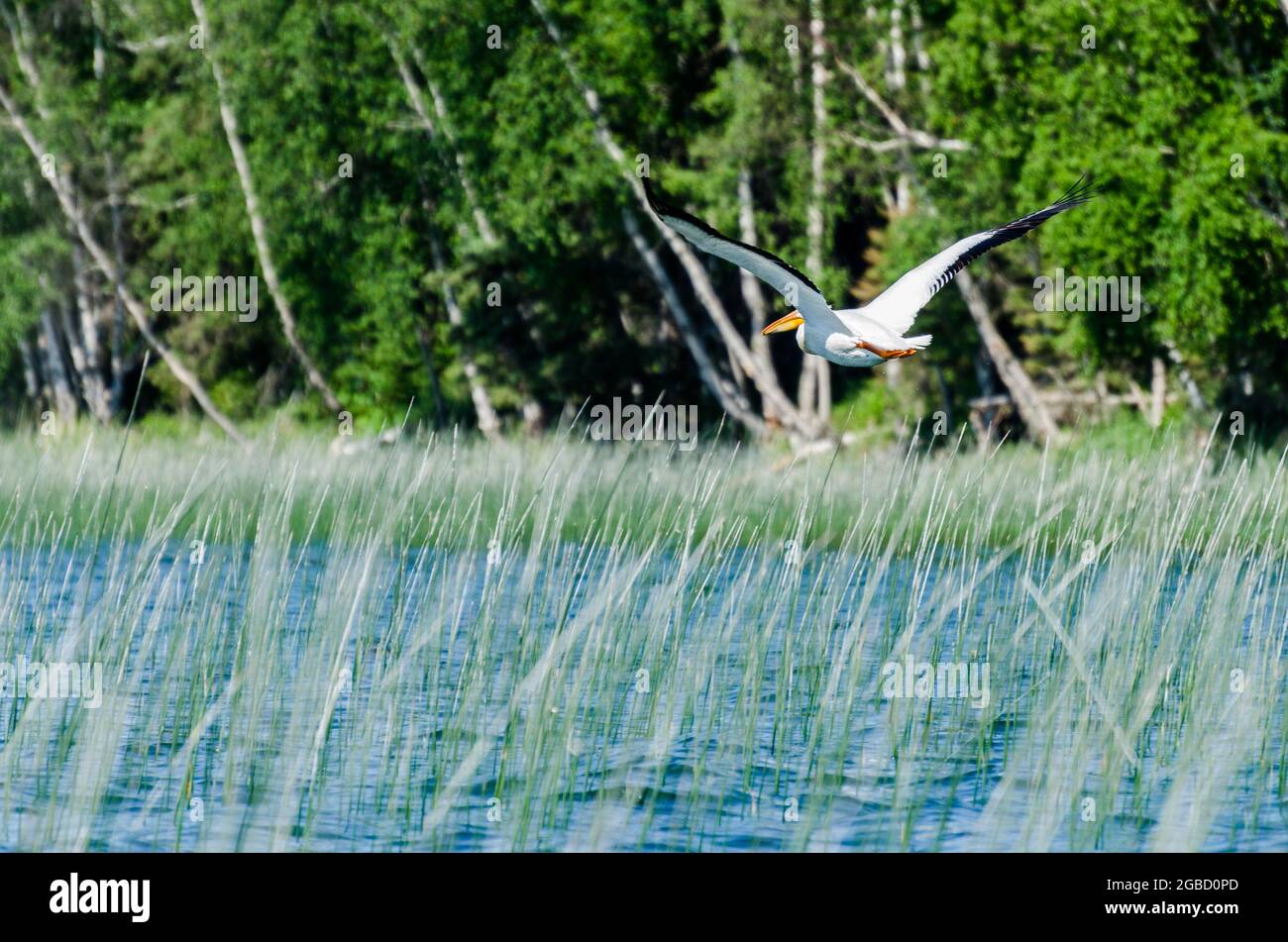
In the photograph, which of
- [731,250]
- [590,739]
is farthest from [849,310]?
[590,739]

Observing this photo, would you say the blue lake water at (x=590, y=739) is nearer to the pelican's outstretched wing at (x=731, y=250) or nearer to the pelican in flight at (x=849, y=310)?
the pelican in flight at (x=849, y=310)

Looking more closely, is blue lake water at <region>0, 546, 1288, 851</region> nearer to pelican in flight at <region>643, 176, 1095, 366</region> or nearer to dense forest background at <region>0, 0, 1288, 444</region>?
pelican in flight at <region>643, 176, 1095, 366</region>

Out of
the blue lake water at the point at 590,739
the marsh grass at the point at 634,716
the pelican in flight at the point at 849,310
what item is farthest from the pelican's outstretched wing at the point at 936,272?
the blue lake water at the point at 590,739

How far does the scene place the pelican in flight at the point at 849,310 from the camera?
19.7 feet

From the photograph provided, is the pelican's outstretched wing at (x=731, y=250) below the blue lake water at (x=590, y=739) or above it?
above

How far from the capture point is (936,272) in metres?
7.80

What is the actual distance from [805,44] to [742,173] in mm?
1816

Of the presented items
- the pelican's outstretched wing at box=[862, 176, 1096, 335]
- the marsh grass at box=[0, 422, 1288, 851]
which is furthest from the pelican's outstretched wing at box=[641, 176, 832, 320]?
the marsh grass at box=[0, 422, 1288, 851]

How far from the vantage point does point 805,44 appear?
22.8 metres

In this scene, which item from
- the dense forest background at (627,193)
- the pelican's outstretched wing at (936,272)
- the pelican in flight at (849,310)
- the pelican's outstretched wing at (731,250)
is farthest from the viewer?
the dense forest background at (627,193)

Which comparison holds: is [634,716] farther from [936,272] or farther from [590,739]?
[936,272]

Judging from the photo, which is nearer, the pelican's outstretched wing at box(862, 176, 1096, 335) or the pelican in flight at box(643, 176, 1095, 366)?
the pelican in flight at box(643, 176, 1095, 366)

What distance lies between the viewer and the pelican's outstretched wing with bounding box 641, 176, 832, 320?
232 inches

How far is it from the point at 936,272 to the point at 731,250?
200cm
